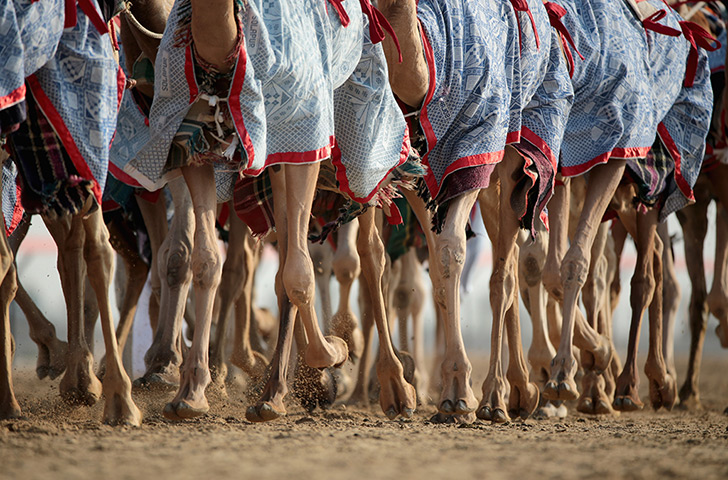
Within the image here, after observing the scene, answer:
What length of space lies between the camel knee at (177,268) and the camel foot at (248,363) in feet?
4.51

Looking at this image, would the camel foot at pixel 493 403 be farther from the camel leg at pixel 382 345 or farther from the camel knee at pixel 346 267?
the camel knee at pixel 346 267

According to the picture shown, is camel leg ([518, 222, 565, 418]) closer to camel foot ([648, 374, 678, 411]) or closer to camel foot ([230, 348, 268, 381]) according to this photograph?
camel foot ([648, 374, 678, 411])

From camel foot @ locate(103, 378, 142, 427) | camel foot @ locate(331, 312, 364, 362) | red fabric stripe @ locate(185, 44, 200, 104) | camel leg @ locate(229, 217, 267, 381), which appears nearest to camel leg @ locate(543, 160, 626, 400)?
camel foot @ locate(331, 312, 364, 362)

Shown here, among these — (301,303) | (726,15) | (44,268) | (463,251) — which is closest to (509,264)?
(463,251)

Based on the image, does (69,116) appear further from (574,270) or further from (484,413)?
(574,270)

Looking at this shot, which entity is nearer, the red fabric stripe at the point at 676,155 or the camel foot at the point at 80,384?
the camel foot at the point at 80,384

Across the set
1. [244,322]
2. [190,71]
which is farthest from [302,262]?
[244,322]

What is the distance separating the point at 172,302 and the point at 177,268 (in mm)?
184

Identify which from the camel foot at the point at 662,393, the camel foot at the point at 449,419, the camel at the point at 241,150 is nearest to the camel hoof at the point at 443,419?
the camel foot at the point at 449,419

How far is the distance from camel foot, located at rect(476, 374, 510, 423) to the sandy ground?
0.37 metres

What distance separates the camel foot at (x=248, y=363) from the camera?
648 centimetres

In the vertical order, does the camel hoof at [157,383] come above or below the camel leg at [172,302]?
below

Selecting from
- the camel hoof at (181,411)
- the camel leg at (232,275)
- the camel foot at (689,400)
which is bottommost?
the camel foot at (689,400)

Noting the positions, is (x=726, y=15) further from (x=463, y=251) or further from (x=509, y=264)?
(x=463, y=251)
